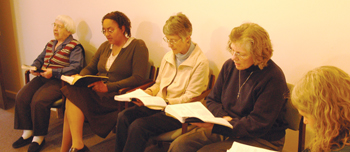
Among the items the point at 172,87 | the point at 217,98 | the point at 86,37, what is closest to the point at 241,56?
the point at 217,98

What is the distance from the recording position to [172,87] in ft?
7.00

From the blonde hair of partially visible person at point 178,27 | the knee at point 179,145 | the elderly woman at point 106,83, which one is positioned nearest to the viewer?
the knee at point 179,145

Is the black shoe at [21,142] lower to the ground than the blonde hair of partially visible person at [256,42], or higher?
lower

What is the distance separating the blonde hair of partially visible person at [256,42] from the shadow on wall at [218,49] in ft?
2.27

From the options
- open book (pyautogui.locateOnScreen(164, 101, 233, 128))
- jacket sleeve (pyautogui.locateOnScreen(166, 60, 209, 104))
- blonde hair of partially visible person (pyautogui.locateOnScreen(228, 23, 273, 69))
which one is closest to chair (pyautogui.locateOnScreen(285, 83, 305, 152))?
blonde hair of partially visible person (pyautogui.locateOnScreen(228, 23, 273, 69))

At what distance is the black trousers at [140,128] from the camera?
72.4 inches

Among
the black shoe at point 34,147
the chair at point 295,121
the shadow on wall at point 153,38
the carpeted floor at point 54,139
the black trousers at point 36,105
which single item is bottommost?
the carpeted floor at point 54,139

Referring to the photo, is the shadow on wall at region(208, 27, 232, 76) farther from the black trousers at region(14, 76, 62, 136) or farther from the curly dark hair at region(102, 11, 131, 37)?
the black trousers at region(14, 76, 62, 136)

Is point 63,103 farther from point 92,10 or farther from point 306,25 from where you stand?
point 306,25

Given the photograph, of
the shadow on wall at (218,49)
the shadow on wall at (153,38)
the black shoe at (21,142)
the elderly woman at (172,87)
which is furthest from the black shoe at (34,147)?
the shadow on wall at (218,49)

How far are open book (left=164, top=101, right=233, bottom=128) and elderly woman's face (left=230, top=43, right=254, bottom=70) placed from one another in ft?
1.22

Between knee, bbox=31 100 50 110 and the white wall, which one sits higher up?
the white wall

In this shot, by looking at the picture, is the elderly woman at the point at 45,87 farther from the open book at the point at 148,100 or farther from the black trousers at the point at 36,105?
the open book at the point at 148,100

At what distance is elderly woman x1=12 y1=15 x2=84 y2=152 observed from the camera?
2445 millimetres
